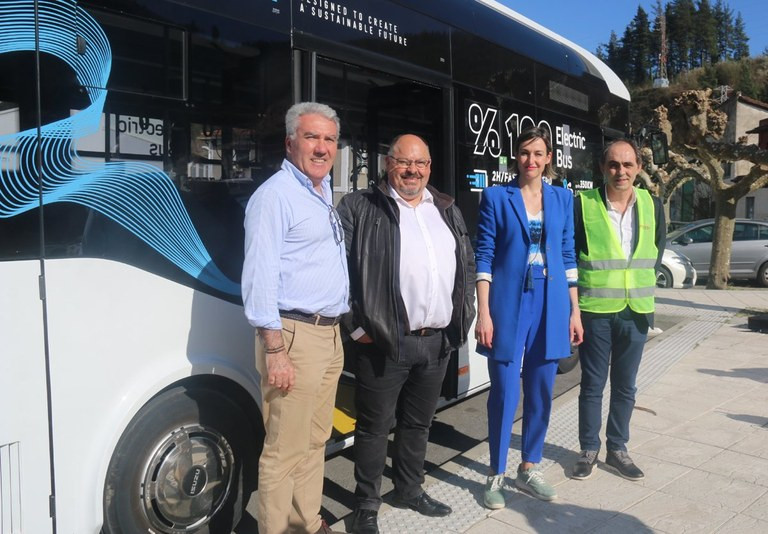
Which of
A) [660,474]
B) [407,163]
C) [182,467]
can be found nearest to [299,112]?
[407,163]

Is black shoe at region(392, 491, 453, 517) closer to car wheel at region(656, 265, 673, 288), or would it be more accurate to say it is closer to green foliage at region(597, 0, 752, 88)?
car wheel at region(656, 265, 673, 288)

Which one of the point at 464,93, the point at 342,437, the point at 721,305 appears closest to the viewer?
the point at 342,437

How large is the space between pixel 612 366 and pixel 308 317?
86.1 inches

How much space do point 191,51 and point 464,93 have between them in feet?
7.53

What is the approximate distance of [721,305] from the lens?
1128 centimetres

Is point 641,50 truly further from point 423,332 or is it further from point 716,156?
point 423,332

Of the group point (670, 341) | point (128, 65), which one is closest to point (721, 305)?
point (670, 341)

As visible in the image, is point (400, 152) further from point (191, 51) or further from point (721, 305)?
point (721, 305)

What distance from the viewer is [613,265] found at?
384 cm

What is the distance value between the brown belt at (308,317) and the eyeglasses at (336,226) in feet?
1.12

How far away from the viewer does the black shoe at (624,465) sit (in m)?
3.92

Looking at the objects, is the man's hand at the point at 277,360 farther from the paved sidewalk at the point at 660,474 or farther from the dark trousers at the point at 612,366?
the dark trousers at the point at 612,366

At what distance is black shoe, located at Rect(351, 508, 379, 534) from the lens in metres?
3.17

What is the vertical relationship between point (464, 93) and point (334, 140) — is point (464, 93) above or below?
above
